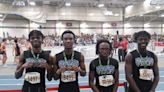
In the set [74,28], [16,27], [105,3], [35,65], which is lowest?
[35,65]

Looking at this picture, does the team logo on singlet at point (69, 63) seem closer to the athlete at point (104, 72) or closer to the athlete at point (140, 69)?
the athlete at point (104, 72)

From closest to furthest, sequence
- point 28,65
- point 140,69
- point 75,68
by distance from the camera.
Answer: point 28,65 < point 75,68 < point 140,69

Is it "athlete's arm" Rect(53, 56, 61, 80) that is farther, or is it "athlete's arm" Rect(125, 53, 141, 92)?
"athlete's arm" Rect(125, 53, 141, 92)

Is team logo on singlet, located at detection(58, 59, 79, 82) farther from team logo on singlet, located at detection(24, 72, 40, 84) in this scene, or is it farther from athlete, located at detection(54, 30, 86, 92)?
team logo on singlet, located at detection(24, 72, 40, 84)

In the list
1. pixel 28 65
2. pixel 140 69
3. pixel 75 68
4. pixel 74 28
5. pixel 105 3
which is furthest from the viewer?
pixel 74 28

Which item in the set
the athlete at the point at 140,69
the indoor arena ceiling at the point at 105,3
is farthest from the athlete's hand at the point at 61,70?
the indoor arena ceiling at the point at 105,3

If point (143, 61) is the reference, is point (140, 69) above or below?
below

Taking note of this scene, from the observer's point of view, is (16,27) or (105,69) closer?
(105,69)

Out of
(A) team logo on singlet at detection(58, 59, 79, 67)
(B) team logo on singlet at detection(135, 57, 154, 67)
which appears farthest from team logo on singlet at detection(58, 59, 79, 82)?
(B) team logo on singlet at detection(135, 57, 154, 67)

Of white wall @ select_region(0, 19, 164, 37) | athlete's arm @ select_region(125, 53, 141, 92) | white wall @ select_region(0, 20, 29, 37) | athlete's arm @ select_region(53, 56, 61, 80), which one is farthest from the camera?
white wall @ select_region(0, 19, 164, 37)

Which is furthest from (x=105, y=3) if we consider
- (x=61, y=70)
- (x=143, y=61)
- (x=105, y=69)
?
(x=61, y=70)

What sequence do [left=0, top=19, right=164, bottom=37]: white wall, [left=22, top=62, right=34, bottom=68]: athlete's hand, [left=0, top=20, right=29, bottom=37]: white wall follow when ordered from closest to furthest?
[left=22, top=62, right=34, bottom=68]: athlete's hand → [left=0, top=20, right=29, bottom=37]: white wall → [left=0, top=19, right=164, bottom=37]: white wall

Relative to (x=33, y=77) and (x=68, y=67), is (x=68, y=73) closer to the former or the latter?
(x=68, y=67)

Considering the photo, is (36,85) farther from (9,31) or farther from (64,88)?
(9,31)
